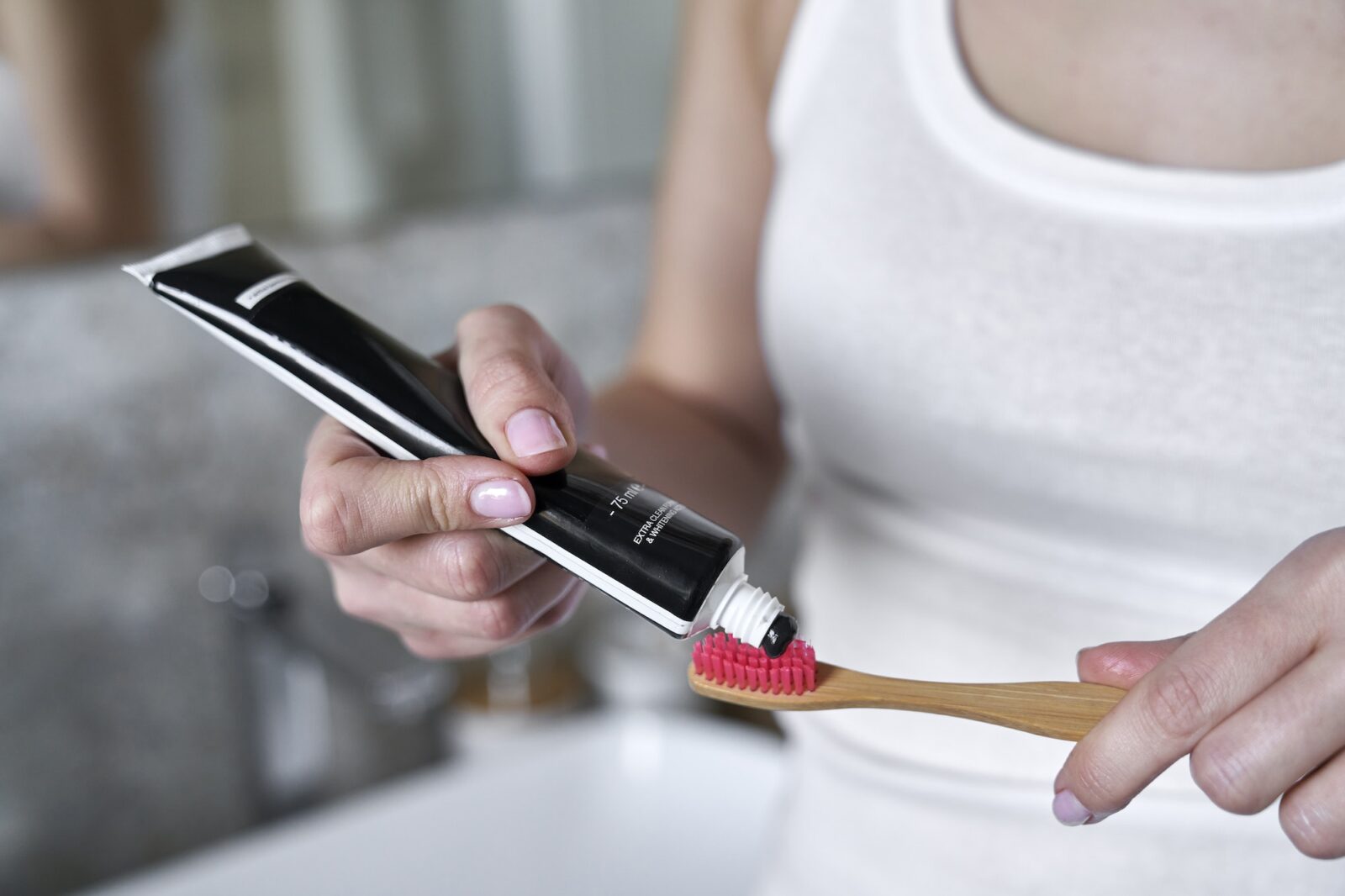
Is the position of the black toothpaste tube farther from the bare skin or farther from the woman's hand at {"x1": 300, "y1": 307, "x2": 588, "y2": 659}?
the bare skin

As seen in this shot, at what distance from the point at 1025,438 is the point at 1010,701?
3.9 inches

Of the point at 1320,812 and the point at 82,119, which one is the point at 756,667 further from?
the point at 82,119

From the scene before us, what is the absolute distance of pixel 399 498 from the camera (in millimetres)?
242

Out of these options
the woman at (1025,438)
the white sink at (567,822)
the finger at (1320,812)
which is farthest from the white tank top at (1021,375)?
the white sink at (567,822)

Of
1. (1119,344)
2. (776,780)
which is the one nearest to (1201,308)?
(1119,344)

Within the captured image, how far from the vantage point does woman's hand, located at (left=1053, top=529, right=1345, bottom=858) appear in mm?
211

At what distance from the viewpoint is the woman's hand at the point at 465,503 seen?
0.79ft

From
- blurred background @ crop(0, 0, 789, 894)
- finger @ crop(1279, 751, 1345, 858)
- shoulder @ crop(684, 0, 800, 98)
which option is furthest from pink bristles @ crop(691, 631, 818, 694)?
blurred background @ crop(0, 0, 789, 894)

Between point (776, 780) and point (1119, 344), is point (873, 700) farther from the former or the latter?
point (776, 780)

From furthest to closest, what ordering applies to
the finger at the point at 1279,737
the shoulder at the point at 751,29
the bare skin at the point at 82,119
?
the bare skin at the point at 82,119
the shoulder at the point at 751,29
the finger at the point at 1279,737

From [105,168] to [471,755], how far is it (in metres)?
0.43

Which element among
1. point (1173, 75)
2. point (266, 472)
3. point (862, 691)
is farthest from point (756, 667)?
point (266, 472)

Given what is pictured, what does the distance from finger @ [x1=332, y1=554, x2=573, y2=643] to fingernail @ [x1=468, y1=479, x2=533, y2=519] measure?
0.03 m

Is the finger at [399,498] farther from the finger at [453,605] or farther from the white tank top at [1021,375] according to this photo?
the white tank top at [1021,375]
